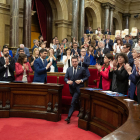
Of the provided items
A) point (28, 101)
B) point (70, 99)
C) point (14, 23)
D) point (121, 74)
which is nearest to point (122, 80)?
point (121, 74)

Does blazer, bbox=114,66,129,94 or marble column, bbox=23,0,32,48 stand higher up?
marble column, bbox=23,0,32,48

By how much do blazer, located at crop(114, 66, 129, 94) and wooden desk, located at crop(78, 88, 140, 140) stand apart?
381 mm

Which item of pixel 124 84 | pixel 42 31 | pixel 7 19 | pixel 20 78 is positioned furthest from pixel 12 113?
pixel 42 31

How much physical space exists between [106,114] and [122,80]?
0.65 metres

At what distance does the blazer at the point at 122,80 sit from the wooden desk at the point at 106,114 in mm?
381

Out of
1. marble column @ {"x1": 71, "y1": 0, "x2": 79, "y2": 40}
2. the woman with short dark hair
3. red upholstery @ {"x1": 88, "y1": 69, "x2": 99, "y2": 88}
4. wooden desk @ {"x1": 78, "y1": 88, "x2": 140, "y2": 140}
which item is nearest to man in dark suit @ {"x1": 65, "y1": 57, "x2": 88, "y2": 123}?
wooden desk @ {"x1": 78, "y1": 88, "x2": 140, "y2": 140}

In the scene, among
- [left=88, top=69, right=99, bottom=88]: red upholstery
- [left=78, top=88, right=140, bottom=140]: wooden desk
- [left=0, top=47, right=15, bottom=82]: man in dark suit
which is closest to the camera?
[left=78, top=88, right=140, bottom=140]: wooden desk

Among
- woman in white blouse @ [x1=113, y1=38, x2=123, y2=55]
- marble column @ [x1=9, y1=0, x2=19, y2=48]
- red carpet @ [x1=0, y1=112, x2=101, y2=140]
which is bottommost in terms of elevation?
red carpet @ [x1=0, y1=112, x2=101, y2=140]

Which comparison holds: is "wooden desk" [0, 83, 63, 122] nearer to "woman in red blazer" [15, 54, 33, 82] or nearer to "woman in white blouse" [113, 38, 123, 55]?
"woman in red blazer" [15, 54, 33, 82]

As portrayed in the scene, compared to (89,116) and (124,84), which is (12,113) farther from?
(124,84)

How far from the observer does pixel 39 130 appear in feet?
12.7

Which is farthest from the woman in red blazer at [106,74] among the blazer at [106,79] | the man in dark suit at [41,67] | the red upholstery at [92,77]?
the red upholstery at [92,77]

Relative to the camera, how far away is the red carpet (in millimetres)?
3549

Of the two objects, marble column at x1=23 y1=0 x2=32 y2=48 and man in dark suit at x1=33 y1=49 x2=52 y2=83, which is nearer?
man in dark suit at x1=33 y1=49 x2=52 y2=83
